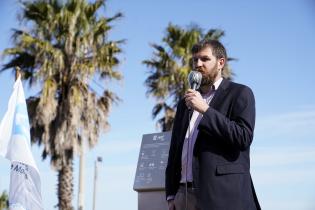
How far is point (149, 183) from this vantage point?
7707 millimetres

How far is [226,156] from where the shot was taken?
2.85 m

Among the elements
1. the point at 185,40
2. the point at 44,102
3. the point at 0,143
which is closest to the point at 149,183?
the point at 0,143

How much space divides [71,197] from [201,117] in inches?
542

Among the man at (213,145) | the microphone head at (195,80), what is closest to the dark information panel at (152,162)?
the man at (213,145)

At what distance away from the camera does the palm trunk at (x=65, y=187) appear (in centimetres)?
1605

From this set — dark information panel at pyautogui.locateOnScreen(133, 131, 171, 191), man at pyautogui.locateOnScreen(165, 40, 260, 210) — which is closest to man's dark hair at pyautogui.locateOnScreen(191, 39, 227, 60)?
man at pyautogui.locateOnScreen(165, 40, 260, 210)

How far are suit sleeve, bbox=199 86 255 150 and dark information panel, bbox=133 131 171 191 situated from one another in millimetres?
4680

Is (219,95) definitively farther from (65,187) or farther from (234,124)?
(65,187)

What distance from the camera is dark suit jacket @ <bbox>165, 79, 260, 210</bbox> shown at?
110 inches

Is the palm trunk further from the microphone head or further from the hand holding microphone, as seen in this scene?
the hand holding microphone

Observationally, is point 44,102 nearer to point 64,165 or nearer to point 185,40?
point 64,165

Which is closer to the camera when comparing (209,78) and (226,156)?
A: (226,156)

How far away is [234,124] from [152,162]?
5.12 meters

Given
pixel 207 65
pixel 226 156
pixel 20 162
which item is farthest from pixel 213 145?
pixel 20 162
